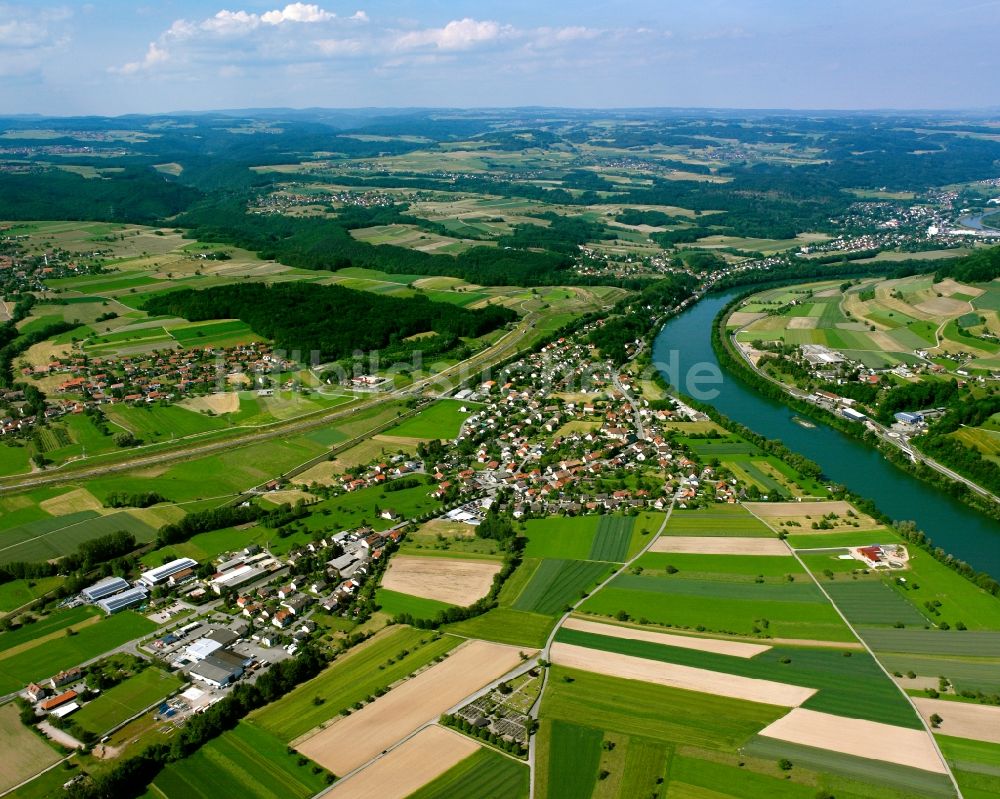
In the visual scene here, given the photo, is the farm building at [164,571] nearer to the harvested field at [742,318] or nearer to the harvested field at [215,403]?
the harvested field at [215,403]

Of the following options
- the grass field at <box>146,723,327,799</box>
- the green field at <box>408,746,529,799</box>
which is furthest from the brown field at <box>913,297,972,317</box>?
the grass field at <box>146,723,327,799</box>

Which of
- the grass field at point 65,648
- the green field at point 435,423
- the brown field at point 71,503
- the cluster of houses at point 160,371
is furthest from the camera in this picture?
the cluster of houses at point 160,371

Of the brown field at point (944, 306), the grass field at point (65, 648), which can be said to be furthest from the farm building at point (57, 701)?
the brown field at point (944, 306)

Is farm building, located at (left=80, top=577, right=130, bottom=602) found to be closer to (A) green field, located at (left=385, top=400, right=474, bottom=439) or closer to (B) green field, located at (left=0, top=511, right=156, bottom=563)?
(B) green field, located at (left=0, top=511, right=156, bottom=563)

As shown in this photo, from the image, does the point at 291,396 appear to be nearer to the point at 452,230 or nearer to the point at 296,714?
the point at 296,714

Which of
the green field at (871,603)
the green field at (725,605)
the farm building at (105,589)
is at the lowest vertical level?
the green field at (725,605)

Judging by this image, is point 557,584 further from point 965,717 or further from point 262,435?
point 262,435
